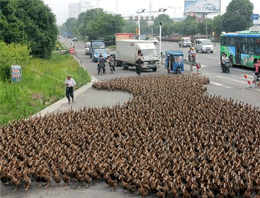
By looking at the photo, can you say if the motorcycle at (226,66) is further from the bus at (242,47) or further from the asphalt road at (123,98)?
the bus at (242,47)

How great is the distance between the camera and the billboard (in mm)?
117312

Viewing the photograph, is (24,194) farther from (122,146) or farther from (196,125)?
(196,125)

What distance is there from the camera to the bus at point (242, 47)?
31.2 m

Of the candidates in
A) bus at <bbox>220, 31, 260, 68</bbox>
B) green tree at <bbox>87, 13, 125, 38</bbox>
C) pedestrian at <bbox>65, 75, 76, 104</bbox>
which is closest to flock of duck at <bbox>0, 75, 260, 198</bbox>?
pedestrian at <bbox>65, 75, 76, 104</bbox>

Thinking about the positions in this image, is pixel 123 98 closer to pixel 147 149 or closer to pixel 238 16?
pixel 147 149

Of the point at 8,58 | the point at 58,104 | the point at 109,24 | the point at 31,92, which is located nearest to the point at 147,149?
the point at 58,104

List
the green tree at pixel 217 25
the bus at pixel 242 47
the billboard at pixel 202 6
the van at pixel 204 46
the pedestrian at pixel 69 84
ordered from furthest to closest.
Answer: the billboard at pixel 202 6, the green tree at pixel 217 25, the van at pixel 204 46, the bus at pixel 242 47, the pedestrian at pixel 69 84

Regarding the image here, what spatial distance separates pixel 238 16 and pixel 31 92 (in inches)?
2728

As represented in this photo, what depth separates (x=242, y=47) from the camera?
109 ft

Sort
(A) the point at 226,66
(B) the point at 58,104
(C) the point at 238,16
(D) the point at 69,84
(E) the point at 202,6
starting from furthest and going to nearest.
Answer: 1. (E) the point at 202,6
2. (C) the point at 238,16
3. (A) the point at 226,66
4. (B) the point at 58,104
5. (D) the point at 69,84

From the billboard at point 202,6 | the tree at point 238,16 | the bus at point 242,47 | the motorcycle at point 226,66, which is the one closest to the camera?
the motorcycle at point 226,66

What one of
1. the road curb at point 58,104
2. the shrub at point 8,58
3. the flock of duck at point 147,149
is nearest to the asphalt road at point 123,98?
the flock of duck at point 147,149

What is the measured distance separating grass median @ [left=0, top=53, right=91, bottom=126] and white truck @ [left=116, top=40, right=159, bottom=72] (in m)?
6.66

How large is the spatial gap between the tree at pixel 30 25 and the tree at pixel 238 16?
156 ft
